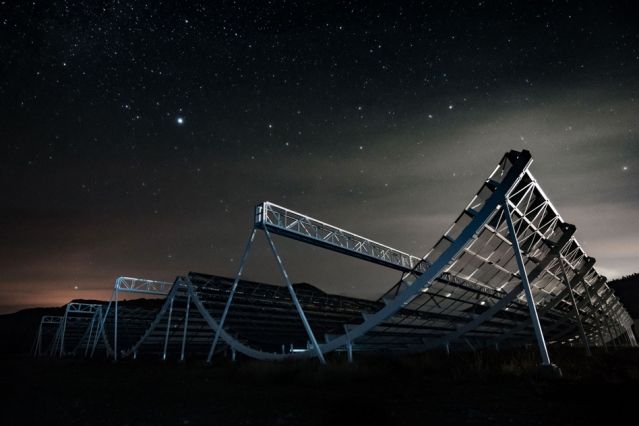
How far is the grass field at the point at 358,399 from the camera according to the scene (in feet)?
20.8

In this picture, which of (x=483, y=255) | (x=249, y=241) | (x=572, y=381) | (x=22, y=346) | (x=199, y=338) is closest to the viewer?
(x=572, y=381)

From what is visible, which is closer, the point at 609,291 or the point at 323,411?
the point at 323,411

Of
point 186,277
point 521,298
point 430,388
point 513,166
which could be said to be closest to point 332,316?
point 186,277

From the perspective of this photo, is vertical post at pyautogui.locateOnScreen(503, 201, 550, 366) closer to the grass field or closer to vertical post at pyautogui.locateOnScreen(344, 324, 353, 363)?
the grass field

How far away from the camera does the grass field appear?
634 cm

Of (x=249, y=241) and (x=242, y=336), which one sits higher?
(x=249, y=241)

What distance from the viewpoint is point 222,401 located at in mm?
9227

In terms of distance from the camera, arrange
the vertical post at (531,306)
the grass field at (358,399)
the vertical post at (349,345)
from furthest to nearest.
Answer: the vertical post at (349,345)
the vertical post at (531,306)
the grass field at (358,399)

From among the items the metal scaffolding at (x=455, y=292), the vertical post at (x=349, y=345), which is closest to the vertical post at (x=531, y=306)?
the metal scaffolding at (x=455, y=292)

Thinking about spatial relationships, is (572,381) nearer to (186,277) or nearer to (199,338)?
(186,277)

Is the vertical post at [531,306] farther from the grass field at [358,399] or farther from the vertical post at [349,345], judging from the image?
the vertical post at [349,345]

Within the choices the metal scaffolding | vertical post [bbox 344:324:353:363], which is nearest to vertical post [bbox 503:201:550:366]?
the metal scaffolding

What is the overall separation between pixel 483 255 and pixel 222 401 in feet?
34.9

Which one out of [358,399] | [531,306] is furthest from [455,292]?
[358,399]
